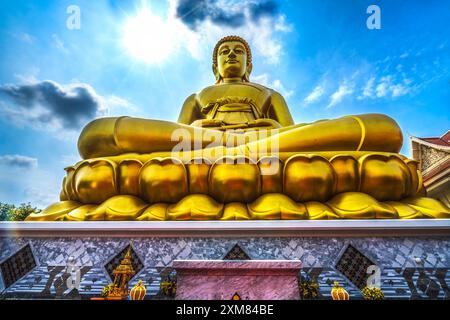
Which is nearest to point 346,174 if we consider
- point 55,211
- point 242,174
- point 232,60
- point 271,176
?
point 271,176

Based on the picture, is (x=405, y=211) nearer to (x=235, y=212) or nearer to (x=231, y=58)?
(x=235, y=212)

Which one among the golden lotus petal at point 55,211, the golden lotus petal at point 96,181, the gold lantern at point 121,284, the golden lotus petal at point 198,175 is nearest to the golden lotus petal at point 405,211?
the golden lotus petal at point 198,175

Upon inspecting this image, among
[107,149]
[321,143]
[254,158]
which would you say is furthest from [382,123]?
[107,149]

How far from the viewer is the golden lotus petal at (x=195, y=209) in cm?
235

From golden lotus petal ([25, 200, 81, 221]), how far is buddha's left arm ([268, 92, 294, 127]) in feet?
9.46

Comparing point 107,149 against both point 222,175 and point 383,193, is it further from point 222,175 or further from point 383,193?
point 383,193

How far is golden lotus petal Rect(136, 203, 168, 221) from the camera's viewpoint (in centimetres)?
238

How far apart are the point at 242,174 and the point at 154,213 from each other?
785mm

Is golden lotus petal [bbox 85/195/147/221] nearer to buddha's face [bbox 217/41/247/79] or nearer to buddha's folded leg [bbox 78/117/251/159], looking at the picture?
buddha's folded leg [bbox 78/117/251/159]

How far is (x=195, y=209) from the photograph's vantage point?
7.82 feet

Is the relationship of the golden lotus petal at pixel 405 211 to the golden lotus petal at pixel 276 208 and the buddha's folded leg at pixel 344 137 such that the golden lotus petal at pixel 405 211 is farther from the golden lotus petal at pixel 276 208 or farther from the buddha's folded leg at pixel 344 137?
the golden lotus petal at pixel 276 208

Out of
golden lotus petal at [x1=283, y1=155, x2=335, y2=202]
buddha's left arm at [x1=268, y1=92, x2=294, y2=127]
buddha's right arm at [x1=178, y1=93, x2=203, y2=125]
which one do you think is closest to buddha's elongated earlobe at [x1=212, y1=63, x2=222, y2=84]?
buddha's right arm at [x1=178, y1=93, x2=203, y2=125]

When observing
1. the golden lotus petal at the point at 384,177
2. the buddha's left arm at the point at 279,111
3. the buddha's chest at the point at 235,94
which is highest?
the buddha's chest at the point at 235,94

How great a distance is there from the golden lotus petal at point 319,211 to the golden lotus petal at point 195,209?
28.3 inches
